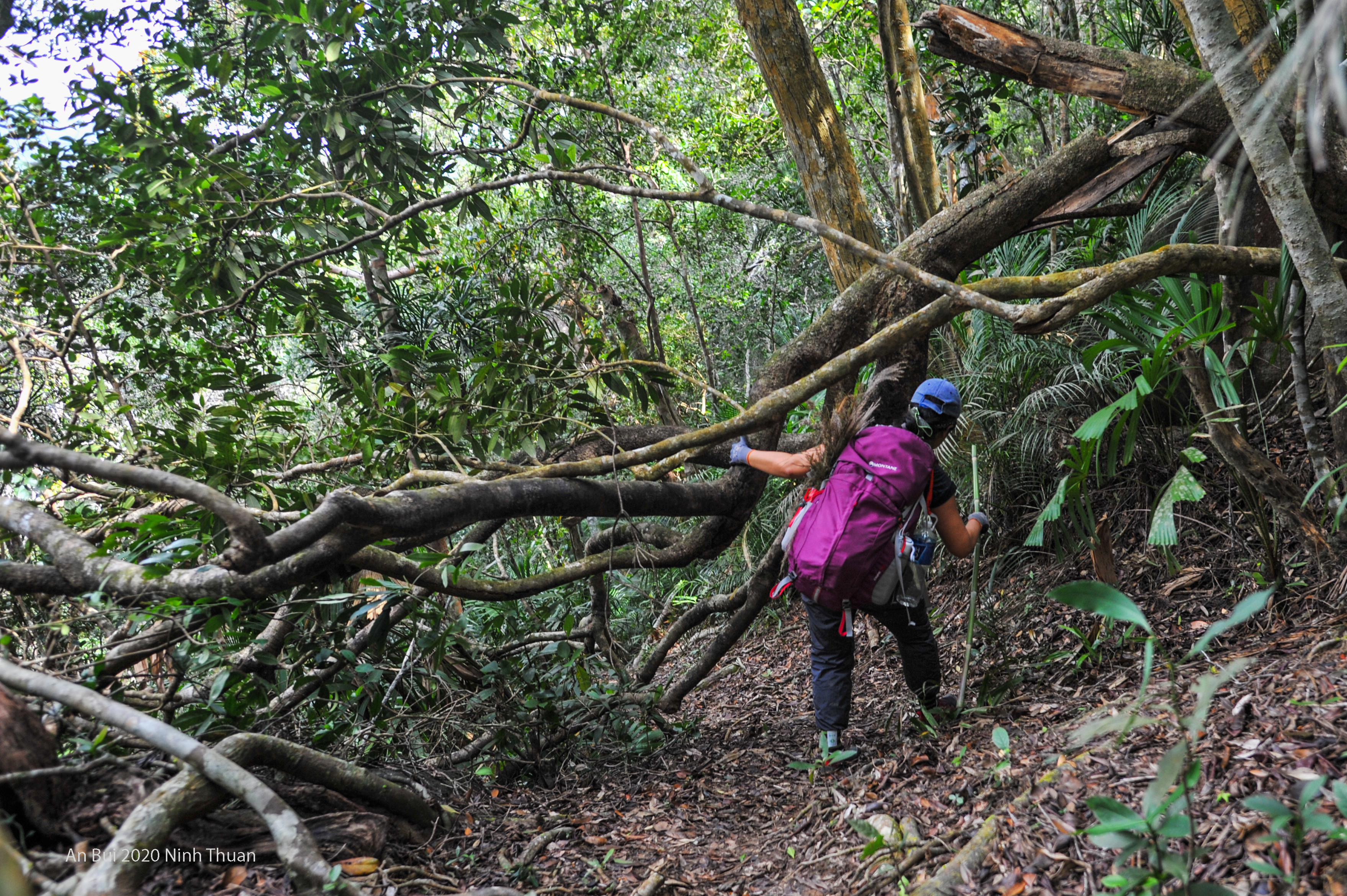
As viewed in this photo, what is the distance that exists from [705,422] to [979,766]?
383 cm

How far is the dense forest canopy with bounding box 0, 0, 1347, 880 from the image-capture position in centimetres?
294

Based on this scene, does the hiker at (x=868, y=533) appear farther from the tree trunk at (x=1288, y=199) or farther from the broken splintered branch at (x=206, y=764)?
the broken splintered branch at (x=206, y=764)

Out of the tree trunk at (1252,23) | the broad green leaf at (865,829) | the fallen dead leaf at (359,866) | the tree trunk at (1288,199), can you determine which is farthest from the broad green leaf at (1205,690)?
the tree trunk at (1252,23)

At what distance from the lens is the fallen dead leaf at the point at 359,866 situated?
238cm

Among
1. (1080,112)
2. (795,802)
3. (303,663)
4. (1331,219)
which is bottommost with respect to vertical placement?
(795,802)

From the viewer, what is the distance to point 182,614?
290cm

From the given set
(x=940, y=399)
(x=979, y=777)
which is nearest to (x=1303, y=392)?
(x=940, y=399)

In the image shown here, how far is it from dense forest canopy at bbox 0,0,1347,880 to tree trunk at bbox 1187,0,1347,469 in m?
0.01

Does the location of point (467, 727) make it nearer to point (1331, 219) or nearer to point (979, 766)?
point (979, 766)

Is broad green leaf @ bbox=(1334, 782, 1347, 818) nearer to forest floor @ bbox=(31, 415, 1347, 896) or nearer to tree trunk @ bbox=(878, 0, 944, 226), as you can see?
forest floor @ bbox=(31, 415, 1347, 896)

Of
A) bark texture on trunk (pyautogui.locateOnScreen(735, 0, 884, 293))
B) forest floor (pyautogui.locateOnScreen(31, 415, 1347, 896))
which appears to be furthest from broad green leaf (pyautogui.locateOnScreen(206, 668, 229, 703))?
bark texture on trunk (pyautogui.locateOnScreen(735, 0, 884, 293))

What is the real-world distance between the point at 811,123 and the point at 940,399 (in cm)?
247

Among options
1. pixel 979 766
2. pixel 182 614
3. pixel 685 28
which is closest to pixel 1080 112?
pixel 685 28

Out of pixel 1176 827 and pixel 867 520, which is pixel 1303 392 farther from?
pixel 1176 827
